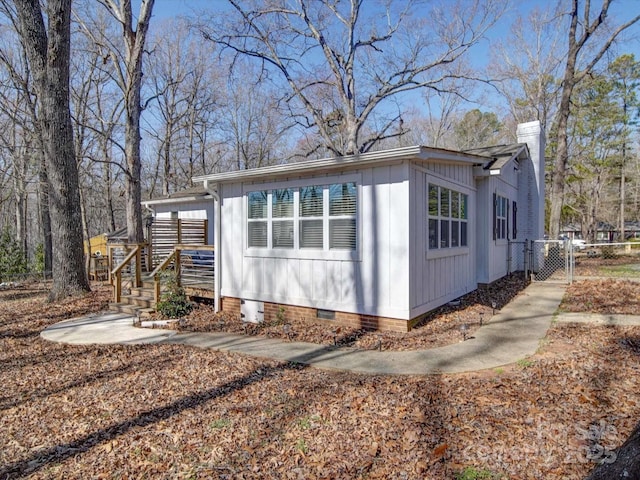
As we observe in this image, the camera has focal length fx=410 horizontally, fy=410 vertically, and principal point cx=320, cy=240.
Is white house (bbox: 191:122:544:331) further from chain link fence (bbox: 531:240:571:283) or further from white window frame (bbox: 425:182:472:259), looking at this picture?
chain link fence (bbox: 531:240:571:283)

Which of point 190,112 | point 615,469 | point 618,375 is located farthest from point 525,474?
point 190,112

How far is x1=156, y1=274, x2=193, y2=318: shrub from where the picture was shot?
313 inches

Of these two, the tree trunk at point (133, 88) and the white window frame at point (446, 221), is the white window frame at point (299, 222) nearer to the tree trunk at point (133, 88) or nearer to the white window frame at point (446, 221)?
the white window frame at point (446, 221)

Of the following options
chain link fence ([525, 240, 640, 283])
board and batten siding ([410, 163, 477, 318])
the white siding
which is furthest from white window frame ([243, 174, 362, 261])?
chain link fence ([525, 240, 640, 283])

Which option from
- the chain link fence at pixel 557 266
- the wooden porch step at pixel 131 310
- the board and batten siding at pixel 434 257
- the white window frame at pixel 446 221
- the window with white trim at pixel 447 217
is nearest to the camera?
the board and batten siding at pixel 434 257

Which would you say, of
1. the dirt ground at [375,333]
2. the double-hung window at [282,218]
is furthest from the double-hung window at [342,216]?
the dirt ground at [375,333]

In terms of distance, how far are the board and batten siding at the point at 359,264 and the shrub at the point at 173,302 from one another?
4.14 ft

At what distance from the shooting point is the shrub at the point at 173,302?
26.1ft

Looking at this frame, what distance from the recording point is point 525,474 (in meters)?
2.67

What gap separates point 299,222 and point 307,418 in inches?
154

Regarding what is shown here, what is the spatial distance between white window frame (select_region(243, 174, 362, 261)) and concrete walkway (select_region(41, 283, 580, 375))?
1534 mm

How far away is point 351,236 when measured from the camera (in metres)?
6.53

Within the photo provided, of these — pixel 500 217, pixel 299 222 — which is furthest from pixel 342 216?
pixel 500 217

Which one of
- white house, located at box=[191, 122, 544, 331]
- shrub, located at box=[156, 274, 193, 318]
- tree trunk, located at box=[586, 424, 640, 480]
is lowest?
shrub, located at box=[156, 274, 193, 318]
